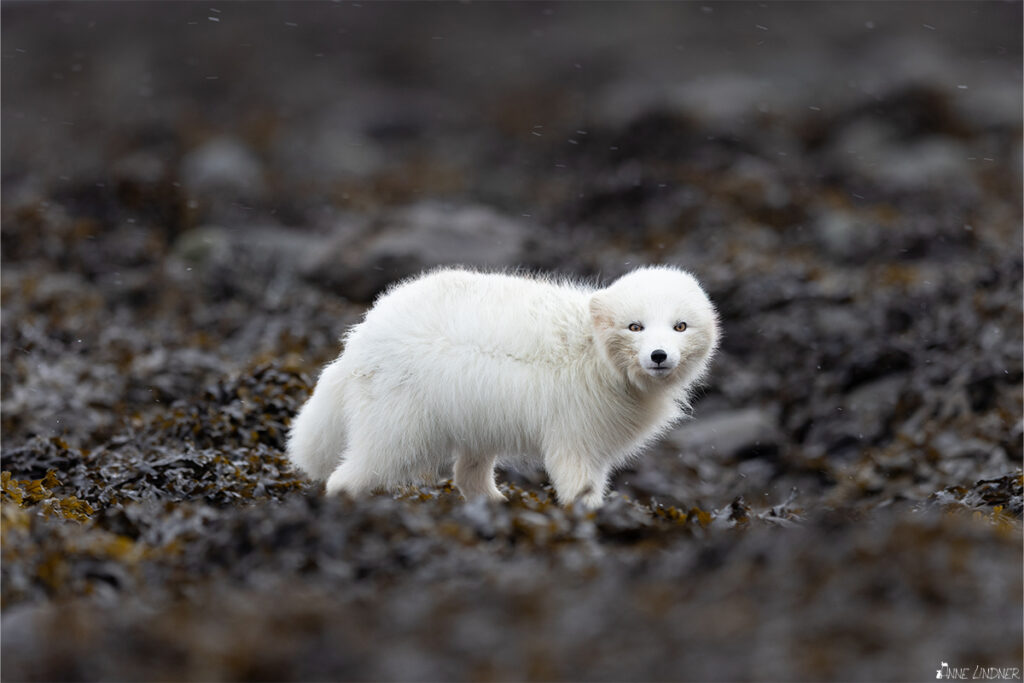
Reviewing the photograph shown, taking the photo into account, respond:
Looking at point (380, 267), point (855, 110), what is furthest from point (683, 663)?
point (855, 110)

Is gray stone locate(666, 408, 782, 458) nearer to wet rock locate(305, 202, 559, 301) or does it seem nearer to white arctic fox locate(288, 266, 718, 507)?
wet rock locate(305, 202, 559, 301)

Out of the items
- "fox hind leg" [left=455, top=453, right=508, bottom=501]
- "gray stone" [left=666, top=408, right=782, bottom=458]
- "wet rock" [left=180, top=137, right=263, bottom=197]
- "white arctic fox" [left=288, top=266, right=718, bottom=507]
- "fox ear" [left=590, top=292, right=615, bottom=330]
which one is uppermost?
"fox ear" [left=590, top=292, right=615, bottom=330]

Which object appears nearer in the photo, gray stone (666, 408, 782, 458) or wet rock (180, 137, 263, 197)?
gray stone (666, 408, 782, 458)

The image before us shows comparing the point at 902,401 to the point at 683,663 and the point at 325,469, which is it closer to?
the point at 325,469

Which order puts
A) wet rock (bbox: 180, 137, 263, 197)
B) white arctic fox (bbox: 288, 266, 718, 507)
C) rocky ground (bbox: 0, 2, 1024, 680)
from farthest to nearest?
wet rock (bbox: 180, 137, 263, 197) < white arctic fox (bbox: 288, 266, 718, 507) < rocky ground (bbox: 0, 2, 1024, 680)

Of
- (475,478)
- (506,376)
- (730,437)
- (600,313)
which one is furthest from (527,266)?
(506,376)

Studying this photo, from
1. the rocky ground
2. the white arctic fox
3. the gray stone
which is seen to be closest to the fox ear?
the white arctic fox
